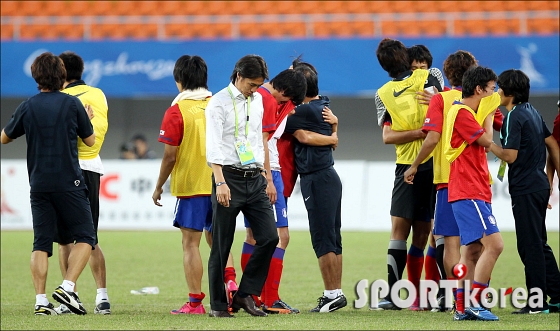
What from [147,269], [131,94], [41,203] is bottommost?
[147,269]

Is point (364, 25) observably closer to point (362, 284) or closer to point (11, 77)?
point (11, 77)

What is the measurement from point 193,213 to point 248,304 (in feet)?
3.39

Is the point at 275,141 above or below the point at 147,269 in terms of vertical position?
above

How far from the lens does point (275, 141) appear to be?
7.00 meters

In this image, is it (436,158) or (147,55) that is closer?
(436,158)

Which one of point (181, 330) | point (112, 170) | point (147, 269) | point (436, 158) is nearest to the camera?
point (181, 330)

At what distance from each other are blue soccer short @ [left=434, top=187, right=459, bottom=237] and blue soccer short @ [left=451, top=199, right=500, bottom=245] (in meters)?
0.57

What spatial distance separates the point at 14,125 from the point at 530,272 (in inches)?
173

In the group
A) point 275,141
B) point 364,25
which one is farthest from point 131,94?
point 275,141

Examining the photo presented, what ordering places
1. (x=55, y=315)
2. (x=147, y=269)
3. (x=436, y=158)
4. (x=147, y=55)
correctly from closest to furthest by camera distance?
(x=55, y=315) < (x=436, y=158) < (x=147, y=269) < (x=147, y=55)

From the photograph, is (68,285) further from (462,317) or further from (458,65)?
(458,65)

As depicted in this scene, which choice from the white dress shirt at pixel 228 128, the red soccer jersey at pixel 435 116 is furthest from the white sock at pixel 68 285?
the red soccer jersey at pixel 435 116

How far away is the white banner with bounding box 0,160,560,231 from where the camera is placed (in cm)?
1638

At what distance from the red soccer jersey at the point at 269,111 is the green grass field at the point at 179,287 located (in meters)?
1.51
